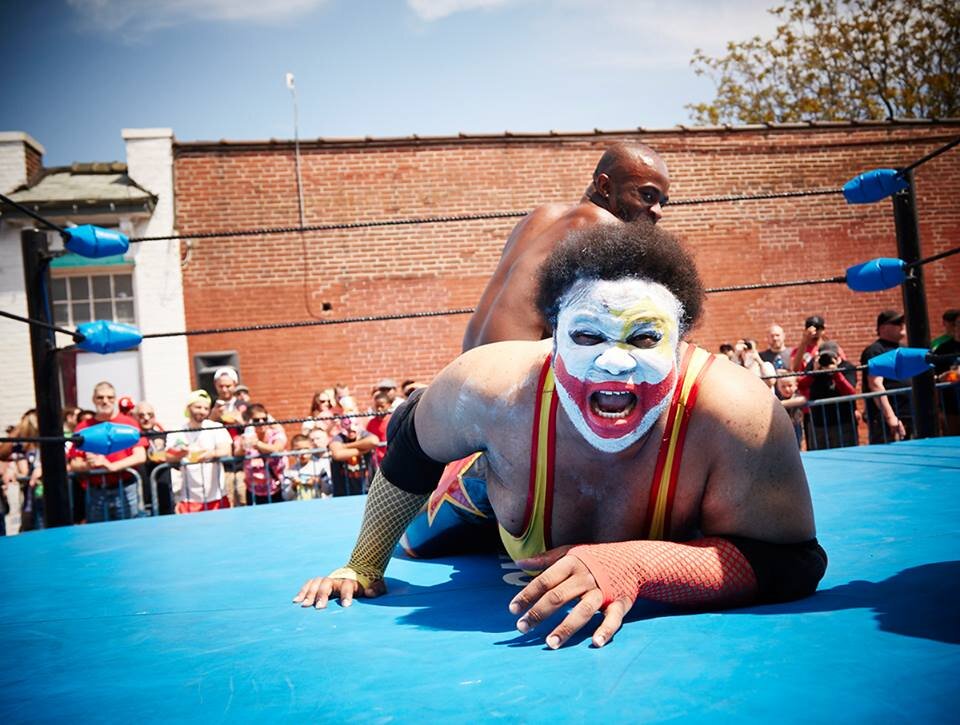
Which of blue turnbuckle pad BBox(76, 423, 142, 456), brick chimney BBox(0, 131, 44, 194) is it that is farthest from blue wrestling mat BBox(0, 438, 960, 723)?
brick chimney BBox(0, 131, 44, 194)

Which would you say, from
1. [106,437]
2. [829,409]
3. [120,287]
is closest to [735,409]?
[106,437]

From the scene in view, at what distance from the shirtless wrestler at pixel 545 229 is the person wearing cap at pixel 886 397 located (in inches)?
139

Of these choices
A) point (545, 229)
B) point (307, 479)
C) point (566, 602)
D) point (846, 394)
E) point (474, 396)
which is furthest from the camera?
point (846, 394)

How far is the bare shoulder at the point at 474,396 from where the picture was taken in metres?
1.94

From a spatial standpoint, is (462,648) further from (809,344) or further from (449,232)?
(449,232)

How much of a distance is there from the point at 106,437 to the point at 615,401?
2846 millimetres

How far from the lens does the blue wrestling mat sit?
1282 millimetres

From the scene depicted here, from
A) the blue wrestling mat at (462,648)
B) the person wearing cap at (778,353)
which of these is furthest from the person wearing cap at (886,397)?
the blue wrestling mat at (462,648)

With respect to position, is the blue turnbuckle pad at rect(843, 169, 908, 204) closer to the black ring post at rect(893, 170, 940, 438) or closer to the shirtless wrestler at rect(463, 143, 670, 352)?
the black ring post at rect(893, 170, 940, 438)

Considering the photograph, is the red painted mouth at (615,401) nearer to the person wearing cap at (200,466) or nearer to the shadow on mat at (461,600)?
the shadow on mat at (461,600)

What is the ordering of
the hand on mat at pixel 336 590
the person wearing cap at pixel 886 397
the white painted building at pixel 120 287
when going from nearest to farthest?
the hand on mat at pixel 336 590
the person wearing cap at pixel 886 397
the white painted building at pixel 120 287

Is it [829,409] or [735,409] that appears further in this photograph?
[829,409]

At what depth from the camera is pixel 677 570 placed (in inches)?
68.3

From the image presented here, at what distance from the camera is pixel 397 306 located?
11.6 metres
